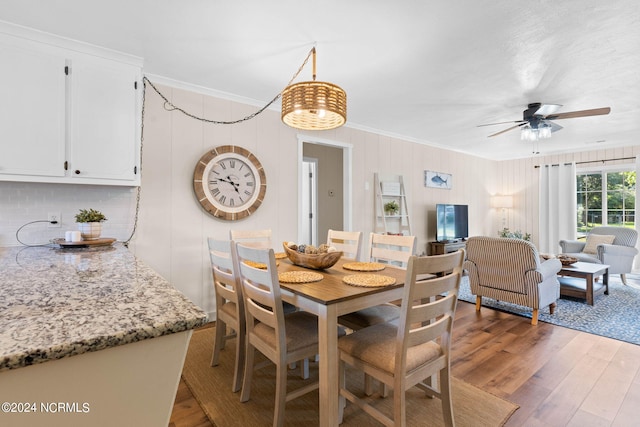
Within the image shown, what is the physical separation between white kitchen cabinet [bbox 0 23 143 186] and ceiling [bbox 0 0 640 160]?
0.14 meters

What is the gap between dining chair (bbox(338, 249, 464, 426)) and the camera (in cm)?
136

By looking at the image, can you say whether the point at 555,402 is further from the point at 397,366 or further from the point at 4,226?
the point at 4,226

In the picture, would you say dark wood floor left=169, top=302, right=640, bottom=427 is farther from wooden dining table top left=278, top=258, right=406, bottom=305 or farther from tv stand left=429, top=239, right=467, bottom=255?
tv stand left=429, top=239, right=467, bottom=255

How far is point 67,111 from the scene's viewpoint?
7.43 ft

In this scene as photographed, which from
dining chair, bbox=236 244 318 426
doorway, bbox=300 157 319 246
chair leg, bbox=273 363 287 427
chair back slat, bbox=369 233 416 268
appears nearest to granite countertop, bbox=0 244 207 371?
dining chair, bbox=236 244 318 426

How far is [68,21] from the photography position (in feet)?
6.76

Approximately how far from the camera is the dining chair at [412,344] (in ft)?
4.45

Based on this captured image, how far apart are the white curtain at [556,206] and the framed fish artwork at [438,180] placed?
2.13 m

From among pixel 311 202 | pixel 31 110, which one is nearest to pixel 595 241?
pixel 311 202

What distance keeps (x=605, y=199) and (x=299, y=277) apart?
23.1 ft

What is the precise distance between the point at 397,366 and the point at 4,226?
113 inches

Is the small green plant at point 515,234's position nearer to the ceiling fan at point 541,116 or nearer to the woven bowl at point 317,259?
the ceiling fan at point 541,116

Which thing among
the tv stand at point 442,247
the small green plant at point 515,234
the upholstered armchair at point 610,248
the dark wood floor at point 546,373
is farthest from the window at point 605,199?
the dark wood floor at point 546,373

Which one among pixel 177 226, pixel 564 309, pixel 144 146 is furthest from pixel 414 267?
pixel 564 309
